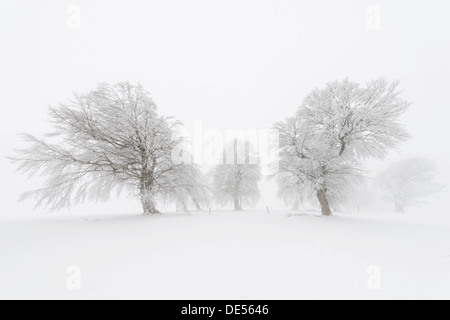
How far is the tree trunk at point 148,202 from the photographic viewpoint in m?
14.5

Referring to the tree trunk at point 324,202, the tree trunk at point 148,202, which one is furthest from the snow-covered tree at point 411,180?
the tree trunk at point 148,202

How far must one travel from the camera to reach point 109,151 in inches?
568

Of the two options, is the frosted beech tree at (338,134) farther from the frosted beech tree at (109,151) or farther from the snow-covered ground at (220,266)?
the frosted beech tree at (109,151)

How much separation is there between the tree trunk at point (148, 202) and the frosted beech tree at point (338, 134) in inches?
407

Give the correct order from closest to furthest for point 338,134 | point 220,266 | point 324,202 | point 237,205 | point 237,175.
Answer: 1. point 220,266
2. point 338,134
3. point 324,202
4. point 237,205
5. point 237,175

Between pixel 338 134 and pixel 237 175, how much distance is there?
16326 millimetres

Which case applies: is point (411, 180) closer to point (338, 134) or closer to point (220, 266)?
point (338, 134)

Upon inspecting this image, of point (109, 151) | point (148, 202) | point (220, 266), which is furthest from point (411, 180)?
point (109, 151)

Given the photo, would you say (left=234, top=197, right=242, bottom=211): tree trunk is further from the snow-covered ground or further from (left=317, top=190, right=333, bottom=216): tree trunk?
the snow-covered ground
